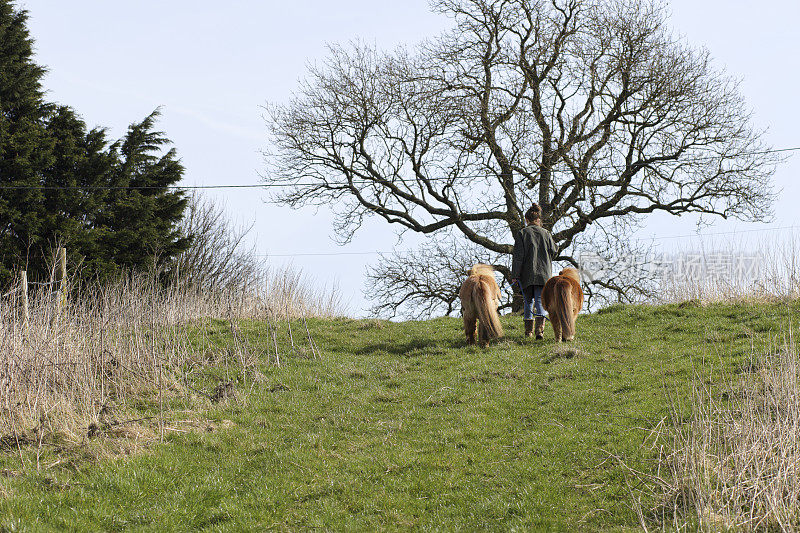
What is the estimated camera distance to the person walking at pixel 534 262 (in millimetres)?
13531

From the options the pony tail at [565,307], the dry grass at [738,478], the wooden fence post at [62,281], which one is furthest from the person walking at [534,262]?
the wooden fence post at [62,281]

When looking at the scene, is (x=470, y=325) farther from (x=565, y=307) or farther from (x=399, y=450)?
(x=399, y=450)

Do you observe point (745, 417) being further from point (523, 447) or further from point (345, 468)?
point (345, 468)

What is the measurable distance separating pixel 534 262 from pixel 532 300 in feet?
3.01

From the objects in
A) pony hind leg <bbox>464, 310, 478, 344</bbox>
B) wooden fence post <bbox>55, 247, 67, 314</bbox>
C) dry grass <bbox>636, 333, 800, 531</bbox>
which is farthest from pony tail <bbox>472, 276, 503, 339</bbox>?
wooden fence post <bbox>55, 247, 67, 314</bbox>

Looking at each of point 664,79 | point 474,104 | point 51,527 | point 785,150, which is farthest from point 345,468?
point 785,150

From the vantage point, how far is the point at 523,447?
7.93 metres

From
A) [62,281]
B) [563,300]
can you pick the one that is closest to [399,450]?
[563,300]

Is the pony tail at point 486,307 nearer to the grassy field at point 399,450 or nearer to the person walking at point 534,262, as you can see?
the grassy field at point 399,450

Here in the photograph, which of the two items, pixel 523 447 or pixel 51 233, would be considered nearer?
pixel 523 447

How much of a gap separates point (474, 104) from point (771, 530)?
699 inches

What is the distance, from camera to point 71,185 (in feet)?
79.5

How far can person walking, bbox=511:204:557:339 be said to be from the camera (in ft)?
44.4

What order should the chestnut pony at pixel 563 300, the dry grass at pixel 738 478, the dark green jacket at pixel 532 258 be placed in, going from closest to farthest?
the dry grass at pixel 738 478 → the chestnut pony at pixel 563 300 → the dark green jacket at pixel 532 258
